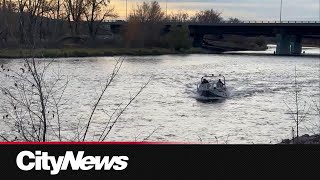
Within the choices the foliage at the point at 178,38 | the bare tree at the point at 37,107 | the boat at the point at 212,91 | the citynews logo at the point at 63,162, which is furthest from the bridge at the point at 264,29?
the citynews logo at the point at 63,162

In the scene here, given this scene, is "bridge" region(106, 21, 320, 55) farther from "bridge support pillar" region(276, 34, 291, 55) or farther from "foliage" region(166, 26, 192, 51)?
"foliage" region(166, 26, 192, 51)

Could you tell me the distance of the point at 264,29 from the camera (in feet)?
341

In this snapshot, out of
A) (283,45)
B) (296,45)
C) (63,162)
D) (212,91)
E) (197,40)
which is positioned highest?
(63,162)

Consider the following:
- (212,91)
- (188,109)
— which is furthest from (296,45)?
(188,109)

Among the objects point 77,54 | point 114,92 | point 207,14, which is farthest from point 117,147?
point 207,14

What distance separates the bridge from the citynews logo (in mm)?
95394

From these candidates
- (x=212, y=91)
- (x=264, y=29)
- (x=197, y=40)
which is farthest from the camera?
(x=197, y=40)

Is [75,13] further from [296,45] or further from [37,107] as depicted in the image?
[37,107]

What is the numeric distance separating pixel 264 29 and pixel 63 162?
4077 inches

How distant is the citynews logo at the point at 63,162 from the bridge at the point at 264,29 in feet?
313

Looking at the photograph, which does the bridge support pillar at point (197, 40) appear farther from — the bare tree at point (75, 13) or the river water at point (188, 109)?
the river water at point (188, 109)

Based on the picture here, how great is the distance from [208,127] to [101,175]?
1949 cm

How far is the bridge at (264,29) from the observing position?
99875 mm

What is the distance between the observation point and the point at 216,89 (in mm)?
37625
